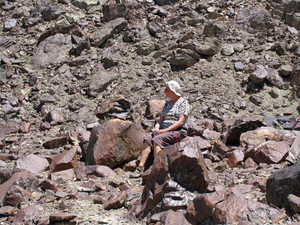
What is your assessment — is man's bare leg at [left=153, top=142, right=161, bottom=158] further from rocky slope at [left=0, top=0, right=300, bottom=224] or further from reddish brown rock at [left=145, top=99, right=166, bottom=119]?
reddish brown rock at [left=145, top=99, right=166, bottom=119]

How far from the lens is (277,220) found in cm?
252

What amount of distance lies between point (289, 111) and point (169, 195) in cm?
699

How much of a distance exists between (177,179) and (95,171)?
82.9 inches

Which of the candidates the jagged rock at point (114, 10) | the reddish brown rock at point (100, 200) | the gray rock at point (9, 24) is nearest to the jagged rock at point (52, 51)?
the jagged rock at point (114, 10)

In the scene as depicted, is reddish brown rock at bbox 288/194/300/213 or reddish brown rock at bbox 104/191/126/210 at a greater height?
reddish brown rock at bbox 288/194/300/213

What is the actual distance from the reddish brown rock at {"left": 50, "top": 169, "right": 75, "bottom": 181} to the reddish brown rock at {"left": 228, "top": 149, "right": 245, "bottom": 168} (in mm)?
2863

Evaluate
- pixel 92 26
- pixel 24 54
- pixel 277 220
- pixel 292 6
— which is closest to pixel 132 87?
pixel 92 26

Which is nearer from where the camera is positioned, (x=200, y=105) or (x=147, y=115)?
(x=147, y=115)

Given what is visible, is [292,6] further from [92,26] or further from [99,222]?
[99,222]

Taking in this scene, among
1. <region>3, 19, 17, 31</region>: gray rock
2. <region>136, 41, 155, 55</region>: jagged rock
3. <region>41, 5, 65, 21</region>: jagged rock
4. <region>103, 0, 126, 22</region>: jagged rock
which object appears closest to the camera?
<region>136, 41, 155, 55</region>: jagged rock

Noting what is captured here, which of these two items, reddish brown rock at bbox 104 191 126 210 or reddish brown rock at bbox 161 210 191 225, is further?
reddish brown rock at bbox 104 191 126 210

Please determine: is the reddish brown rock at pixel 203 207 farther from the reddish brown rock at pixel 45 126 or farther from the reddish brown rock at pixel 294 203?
the reddish brown rock at pixel 45 126

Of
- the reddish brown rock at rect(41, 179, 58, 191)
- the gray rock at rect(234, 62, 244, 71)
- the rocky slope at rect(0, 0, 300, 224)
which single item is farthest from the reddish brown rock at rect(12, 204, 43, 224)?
the gray rock at rect(234, 62, 244, 71)

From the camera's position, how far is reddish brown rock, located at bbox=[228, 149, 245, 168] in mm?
5019
